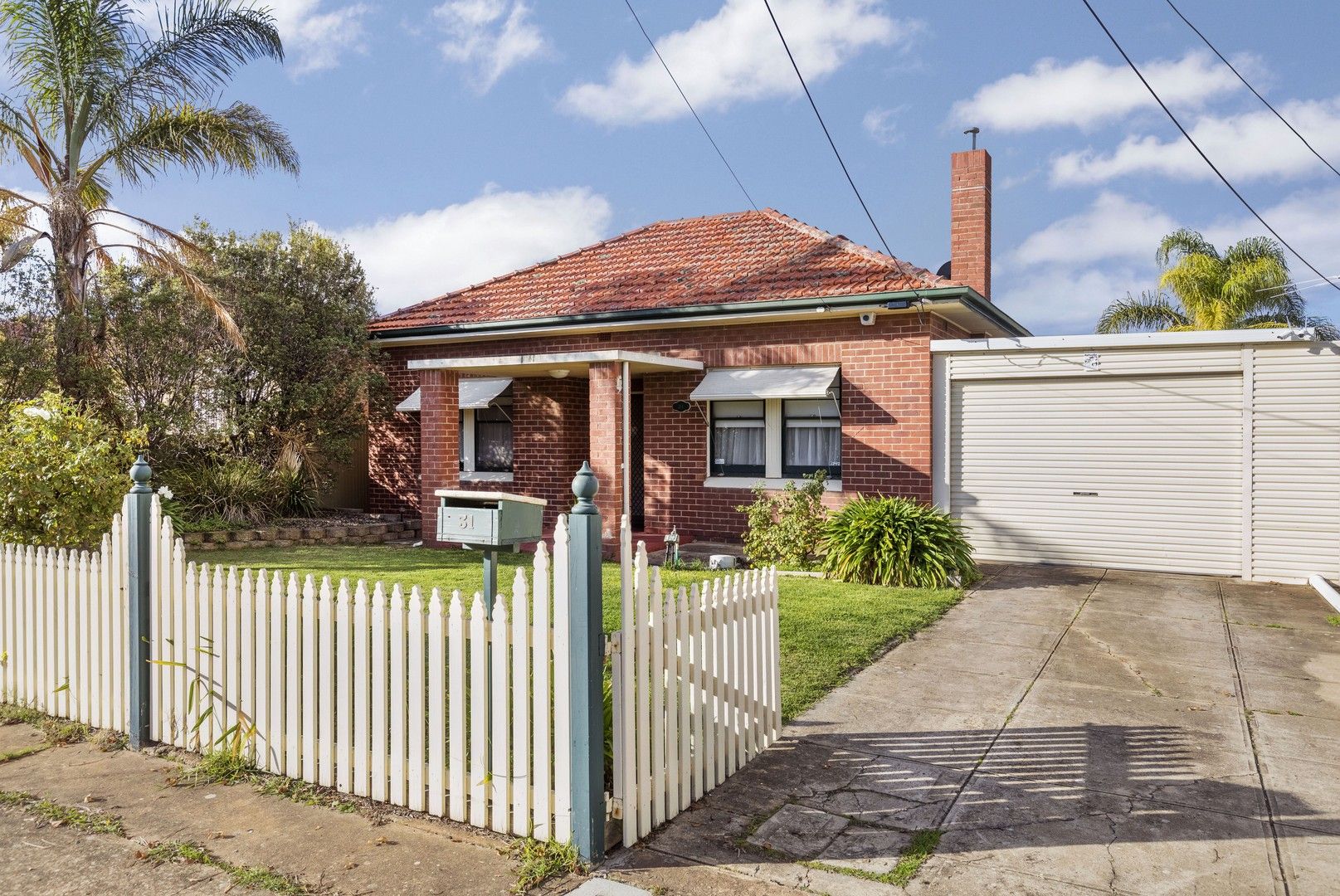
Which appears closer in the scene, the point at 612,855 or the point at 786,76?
the point at 612,855

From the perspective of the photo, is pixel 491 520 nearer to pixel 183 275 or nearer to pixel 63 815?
pixel 63 815

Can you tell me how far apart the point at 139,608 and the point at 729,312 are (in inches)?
361

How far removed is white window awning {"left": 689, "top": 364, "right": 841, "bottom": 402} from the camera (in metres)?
12.6

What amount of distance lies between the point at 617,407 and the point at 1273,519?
8160 millimetres

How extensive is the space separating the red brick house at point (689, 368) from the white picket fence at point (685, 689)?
6.87 m

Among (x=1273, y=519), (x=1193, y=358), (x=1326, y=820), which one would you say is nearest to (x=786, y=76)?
(x=1193, y=358)

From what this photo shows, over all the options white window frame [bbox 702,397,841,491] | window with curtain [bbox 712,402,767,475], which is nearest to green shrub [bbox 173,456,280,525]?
window with curtain [bbox 712,402,767,475]

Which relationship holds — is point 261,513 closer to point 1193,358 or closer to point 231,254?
point 231,254

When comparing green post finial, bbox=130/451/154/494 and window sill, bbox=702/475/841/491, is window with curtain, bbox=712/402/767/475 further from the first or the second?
green post finial, bbox=130/451/154/494

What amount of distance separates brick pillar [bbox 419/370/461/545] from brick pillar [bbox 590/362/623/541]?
2.83 meters

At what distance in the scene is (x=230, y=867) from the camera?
150 inches

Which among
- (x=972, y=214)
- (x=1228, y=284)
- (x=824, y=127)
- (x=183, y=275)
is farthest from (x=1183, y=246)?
(x=183, y=275)

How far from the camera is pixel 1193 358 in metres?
11.3

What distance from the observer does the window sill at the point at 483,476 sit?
16109 mm
